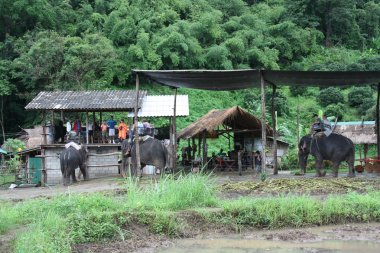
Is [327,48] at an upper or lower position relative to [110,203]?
upper

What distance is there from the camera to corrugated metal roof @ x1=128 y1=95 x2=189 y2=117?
68.0 ft

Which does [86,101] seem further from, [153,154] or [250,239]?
[250,239]

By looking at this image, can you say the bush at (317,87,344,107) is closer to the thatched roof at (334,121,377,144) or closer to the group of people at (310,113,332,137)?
the thatched roof at (334,121,377,144)

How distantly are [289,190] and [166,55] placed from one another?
27.1m

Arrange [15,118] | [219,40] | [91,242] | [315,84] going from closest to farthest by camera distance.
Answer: [91,242] → [315,84] → [15,118] → [219,40]

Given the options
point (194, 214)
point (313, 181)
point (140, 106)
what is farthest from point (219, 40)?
point (194, 214)

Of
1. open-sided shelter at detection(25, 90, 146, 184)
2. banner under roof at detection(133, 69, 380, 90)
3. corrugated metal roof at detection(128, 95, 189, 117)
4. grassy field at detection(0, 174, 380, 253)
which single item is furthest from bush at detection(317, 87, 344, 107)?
grassy field at detection(0, 174, 380, 253)

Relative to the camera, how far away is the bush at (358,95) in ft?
125

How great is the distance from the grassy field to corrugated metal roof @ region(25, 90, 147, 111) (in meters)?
10.4

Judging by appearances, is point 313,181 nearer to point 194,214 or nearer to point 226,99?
point 194,214

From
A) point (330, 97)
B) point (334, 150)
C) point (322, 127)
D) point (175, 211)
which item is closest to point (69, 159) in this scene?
point (322, 127)

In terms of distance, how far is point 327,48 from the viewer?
1994 inches

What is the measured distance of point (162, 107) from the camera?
21500 mm

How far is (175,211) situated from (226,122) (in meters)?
11.6
